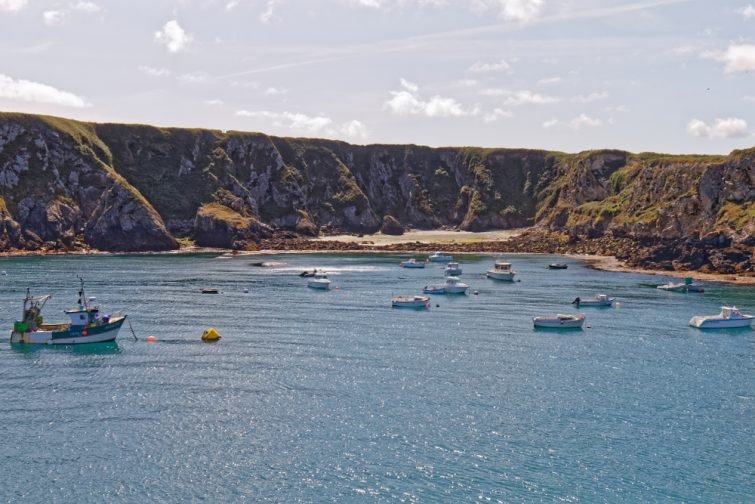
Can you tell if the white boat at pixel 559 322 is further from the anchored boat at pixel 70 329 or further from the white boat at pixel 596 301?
the anchored boat at pixel 70 329

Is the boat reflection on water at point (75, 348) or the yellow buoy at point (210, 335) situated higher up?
the yellow buoy at point (210, 335)

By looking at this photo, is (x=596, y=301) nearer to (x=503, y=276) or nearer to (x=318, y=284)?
(x=503, y=276)

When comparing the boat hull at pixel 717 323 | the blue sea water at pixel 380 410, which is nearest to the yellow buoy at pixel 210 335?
the blue sea water at pixel 380 410

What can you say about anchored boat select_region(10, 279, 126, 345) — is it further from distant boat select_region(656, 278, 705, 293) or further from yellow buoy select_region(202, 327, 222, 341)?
distant boat select_region(656, 278, 705, 293)

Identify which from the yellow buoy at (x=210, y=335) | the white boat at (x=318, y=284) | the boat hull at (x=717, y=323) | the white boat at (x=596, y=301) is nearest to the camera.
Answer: the yellow buoy at (x=210, y=335)

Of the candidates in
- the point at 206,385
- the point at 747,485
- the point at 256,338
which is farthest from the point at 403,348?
the point at 747,485

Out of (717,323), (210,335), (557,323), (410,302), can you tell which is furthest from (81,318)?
(717,323)
